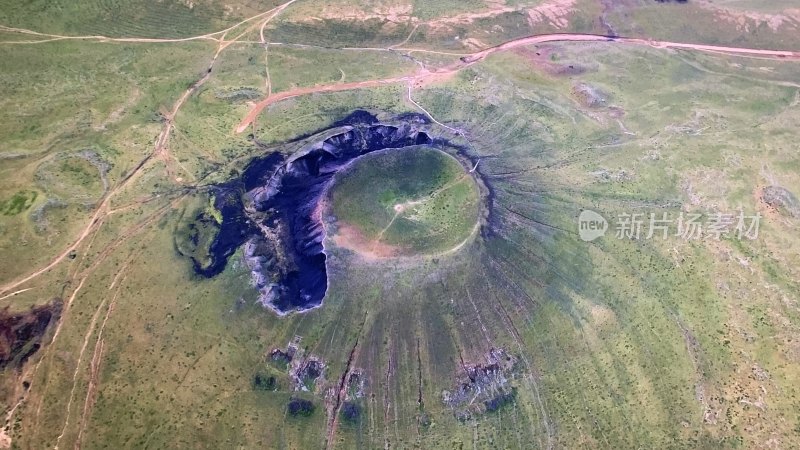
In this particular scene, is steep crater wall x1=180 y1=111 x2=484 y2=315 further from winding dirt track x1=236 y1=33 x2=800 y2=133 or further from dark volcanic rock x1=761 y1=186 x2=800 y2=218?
dark volcanic rock x1=761 y1=186 x2=800 y2=218

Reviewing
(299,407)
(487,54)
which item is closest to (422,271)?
(299,407)

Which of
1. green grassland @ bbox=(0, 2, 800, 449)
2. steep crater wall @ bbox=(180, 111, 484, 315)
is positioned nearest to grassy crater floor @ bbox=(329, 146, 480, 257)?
green grassland @ bbox=(0, 2, 800, 449)

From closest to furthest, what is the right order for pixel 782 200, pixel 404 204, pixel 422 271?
pixel 422 271
pixel 404 204
pixel 782 200

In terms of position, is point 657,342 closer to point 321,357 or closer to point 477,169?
point 477,169

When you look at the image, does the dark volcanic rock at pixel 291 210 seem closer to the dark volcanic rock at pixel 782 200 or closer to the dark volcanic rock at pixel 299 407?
the dark volcanic rock at pixel 299 407

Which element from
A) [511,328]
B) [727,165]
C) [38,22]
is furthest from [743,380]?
[38,22]

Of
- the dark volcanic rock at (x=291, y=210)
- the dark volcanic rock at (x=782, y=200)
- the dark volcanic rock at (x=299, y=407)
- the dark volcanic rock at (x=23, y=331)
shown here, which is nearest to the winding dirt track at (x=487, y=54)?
the dark volcanic rock at (x=291, y=210)

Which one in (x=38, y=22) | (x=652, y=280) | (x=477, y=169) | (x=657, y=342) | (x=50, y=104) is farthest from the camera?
(x=38, y=22)

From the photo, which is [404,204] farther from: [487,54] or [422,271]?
[487,54]
